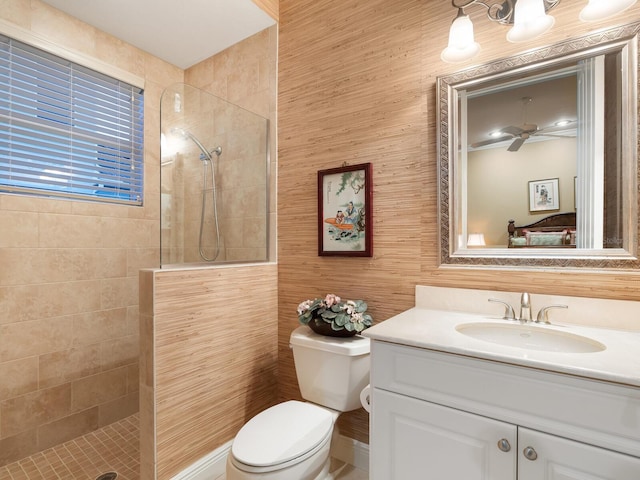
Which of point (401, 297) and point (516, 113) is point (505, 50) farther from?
point (401, 297)

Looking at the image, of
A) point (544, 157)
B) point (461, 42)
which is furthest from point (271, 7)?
point (544, 157)

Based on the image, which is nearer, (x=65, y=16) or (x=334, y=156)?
(x=334, y=156)

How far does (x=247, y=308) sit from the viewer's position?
1.86 meters

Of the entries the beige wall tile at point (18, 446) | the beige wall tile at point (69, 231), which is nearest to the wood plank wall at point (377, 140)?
the beige wall tile at point (69, 231)

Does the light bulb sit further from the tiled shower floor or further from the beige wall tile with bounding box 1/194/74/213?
the tiled shower floor

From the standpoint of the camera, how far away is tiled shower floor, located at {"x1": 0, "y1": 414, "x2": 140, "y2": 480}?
1.66m

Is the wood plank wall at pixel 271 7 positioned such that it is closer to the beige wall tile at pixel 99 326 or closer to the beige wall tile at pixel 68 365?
the beige wall tile at pixel 99 326

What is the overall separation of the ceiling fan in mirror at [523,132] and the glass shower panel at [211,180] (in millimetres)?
1337

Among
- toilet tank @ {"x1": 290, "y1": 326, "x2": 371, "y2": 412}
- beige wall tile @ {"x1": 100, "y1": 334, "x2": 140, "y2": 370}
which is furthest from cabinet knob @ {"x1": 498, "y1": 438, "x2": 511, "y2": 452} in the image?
beige wall tile @ {"x1": 100, "y1": 334, "x2": 140, "y2": 370}

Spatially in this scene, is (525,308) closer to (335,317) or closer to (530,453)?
(530,453)

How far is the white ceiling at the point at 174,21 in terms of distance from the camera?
6.28 feet

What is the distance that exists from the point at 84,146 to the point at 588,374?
2.70 metres

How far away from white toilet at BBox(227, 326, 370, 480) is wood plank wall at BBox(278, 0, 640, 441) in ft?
0.98

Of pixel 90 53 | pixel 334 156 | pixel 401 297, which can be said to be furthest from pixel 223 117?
pixel 401 297
